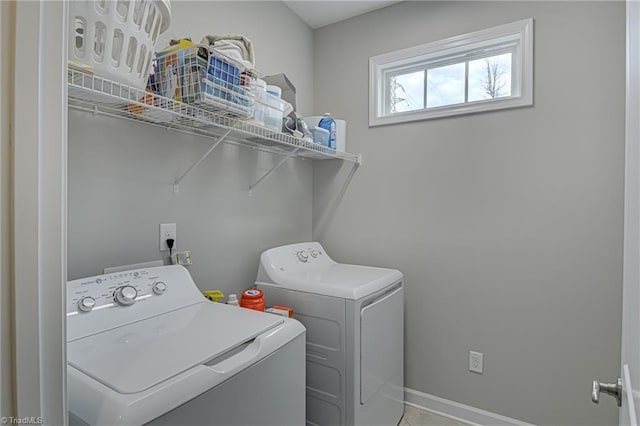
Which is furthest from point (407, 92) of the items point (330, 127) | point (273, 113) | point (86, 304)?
point (86, 304)

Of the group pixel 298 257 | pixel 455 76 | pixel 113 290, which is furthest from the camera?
pixel 455 76

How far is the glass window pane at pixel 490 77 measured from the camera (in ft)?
6.61

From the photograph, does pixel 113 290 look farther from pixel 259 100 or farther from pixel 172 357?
pixel 259 100

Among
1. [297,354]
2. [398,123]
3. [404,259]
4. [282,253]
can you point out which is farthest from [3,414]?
[398,123]

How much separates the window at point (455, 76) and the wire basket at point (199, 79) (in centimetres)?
130

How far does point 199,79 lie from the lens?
1146 mm

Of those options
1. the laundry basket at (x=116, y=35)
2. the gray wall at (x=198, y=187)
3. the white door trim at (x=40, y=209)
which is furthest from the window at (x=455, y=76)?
the white door trim at (x=40, y=209)

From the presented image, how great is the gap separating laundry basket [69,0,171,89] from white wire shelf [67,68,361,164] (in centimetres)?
4

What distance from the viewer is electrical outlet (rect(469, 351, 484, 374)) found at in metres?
2.00

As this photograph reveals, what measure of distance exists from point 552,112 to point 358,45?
131cm

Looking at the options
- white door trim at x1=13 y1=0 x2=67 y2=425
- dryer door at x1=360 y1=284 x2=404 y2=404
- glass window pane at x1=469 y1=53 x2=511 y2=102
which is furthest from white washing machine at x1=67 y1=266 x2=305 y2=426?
glass window pane at x1=469 y1=53 x2=511 y2=102

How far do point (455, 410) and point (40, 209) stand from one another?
7.75 feet

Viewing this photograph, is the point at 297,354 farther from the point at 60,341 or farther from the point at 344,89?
the point at 344,89

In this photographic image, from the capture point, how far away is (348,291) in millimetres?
1554
